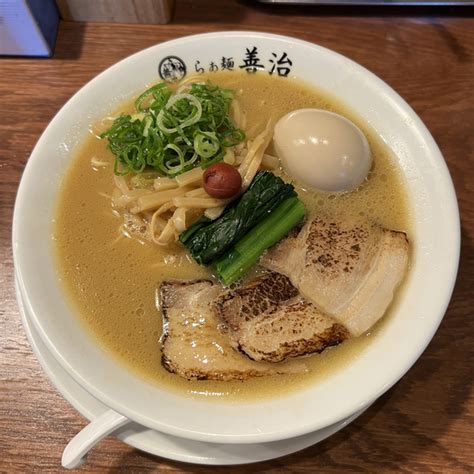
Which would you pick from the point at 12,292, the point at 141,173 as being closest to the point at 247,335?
the point at 141,173

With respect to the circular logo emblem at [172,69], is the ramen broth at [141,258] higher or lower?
lower

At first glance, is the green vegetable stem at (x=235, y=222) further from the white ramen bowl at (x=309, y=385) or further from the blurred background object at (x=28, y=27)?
the blurred background object at (x=28, y=27)

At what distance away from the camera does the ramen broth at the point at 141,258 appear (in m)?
1.47

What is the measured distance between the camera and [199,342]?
4.96ft

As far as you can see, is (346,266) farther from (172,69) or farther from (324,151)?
(172,69)

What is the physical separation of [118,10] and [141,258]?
4.57 ft

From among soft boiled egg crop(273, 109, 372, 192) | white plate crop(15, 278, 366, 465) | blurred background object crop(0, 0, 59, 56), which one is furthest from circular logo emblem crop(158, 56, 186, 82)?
white plate crop(15, 278, 366, 465)

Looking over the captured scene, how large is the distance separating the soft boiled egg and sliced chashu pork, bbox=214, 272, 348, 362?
388mm

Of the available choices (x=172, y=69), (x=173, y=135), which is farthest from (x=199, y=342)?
(x=172, y=69)

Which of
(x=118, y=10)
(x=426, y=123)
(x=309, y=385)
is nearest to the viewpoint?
(x=309, y=385)

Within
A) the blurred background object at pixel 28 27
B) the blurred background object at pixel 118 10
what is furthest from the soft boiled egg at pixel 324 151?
the blurred background object at pixel 28 27

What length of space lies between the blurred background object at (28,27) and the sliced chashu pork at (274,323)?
1536 mm

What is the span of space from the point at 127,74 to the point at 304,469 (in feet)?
4.66

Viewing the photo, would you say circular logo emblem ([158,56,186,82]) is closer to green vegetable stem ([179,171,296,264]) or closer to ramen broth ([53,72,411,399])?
ramen broth ([53,72,411,399])
